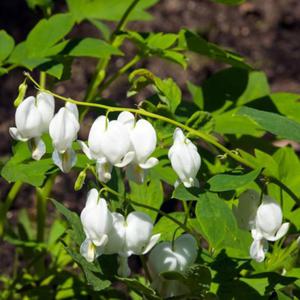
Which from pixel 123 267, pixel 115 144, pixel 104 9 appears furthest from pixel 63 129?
pixel 104 9

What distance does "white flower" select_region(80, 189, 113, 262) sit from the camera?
1.45m

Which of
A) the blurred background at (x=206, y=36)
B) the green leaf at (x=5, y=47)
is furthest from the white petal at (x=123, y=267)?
the blurred background at (x=206, y=36)

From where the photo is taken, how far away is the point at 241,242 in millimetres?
1677

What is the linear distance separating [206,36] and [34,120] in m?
2.76

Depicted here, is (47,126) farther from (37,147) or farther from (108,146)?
(108,146)

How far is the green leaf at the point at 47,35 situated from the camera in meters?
1.89

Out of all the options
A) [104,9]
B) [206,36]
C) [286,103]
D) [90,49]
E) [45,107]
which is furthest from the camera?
[206,36]

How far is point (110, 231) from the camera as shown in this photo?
150cm

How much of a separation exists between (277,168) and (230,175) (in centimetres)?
20

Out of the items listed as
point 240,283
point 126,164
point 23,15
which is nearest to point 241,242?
point 240,283

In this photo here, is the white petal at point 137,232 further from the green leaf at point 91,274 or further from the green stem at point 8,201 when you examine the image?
the green stem at point 8,201

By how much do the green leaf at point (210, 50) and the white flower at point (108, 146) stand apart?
464 millimetres

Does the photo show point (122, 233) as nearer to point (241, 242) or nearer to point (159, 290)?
point (159, 290)

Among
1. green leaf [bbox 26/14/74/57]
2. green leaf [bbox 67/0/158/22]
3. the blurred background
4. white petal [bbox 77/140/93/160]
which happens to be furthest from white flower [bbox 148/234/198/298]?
Result: the blurred background
